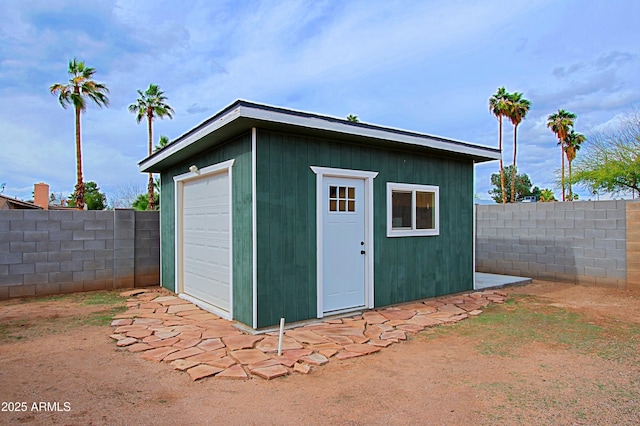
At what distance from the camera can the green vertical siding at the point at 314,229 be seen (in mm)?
4852

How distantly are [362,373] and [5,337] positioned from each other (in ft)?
14.1

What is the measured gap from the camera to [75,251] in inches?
294

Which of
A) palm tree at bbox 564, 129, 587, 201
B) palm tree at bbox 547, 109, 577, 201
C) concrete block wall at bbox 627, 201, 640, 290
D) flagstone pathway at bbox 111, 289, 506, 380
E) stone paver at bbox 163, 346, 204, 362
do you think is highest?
palm tree at bbox 547, 109, 577, 201

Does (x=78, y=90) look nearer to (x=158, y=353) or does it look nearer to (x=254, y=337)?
(x=158, y=353)

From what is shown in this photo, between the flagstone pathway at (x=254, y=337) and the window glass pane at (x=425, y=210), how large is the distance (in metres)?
1.31

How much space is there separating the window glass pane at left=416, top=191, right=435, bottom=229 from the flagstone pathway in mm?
1312

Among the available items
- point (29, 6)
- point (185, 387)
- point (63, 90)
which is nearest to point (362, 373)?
point (185, 387)

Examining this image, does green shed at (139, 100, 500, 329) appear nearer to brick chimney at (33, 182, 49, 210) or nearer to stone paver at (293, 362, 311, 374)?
stone paver at (293, 362, 311, 374)

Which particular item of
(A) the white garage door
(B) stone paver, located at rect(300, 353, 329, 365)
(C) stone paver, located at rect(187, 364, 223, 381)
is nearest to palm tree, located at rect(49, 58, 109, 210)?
(A) the white garage door

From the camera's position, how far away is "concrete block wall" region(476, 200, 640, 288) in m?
7.80

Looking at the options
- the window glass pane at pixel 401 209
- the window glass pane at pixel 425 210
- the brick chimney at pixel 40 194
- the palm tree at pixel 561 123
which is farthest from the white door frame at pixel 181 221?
the palm tree at pixel 561 123

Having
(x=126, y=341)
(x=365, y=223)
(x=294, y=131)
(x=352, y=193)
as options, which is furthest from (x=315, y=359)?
(x=294, y=131)

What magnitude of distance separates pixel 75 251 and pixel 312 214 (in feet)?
17.2

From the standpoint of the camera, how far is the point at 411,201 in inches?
255
